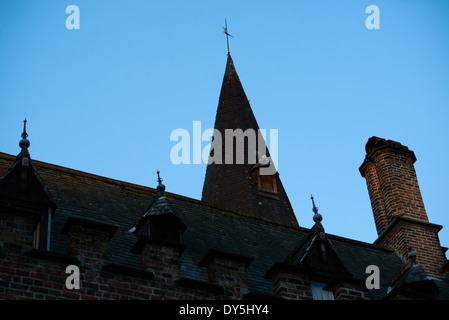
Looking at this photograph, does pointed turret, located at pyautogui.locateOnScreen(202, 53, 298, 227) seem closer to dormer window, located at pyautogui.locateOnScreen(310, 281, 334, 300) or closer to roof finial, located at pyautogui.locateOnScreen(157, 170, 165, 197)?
roof finial, located at pyautogui.locateOnScreen(157, 170, 165, 197)

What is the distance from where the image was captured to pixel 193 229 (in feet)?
55.6

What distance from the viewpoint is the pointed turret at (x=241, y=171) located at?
26016 millimetres

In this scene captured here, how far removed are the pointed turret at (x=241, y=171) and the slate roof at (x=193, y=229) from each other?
5084 millimetres

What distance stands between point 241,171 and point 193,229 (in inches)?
417

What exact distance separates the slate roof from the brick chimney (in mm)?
660

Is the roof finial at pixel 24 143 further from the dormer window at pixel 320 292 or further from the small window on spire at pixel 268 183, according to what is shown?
the small window on spire at pixel 268 183

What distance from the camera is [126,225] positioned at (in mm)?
16016

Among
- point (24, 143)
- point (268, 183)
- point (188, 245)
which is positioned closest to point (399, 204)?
point (268, 183)

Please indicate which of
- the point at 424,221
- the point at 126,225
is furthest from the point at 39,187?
the point at 424,221

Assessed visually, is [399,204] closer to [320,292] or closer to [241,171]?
[241,171]

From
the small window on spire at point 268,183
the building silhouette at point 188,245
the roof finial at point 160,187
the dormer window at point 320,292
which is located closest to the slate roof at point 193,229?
the building silhouette at point 188,245

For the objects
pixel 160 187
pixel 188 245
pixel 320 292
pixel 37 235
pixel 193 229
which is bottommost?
pixel 320 292
